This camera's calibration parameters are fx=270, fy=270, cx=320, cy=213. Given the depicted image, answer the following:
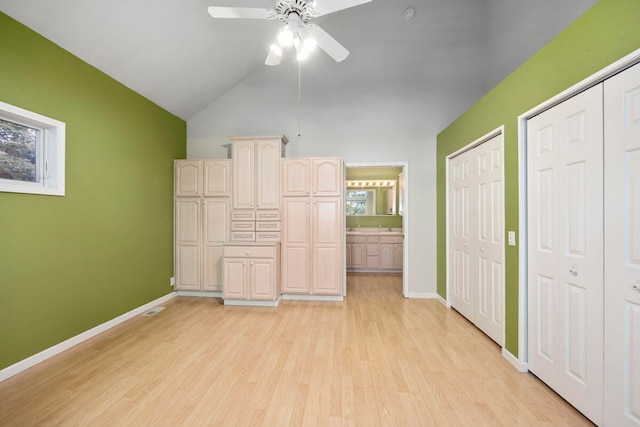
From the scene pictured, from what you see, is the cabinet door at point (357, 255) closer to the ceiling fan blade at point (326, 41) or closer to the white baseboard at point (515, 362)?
the white baseboard at point (515, 362)

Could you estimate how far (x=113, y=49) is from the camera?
283 cm

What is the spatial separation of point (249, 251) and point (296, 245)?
708 millimetres

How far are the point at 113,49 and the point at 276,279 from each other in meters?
3.26

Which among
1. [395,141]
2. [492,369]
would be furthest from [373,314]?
[395,141]

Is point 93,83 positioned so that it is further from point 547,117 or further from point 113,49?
point 547,117

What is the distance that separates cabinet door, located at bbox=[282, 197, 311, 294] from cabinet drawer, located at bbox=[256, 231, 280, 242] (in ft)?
0.35

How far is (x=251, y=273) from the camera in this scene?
3865 mm

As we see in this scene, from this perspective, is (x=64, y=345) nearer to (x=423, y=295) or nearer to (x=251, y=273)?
(x=251, y=273)

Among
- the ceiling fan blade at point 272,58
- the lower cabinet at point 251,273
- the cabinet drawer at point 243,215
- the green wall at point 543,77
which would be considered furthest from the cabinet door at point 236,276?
the green wall at point 543,77

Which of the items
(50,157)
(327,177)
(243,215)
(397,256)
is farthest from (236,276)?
(397,256)

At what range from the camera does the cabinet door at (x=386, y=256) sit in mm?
6141

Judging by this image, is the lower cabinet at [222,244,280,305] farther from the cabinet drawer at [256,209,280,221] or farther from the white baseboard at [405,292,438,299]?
the white baseboard at [405,292,438,299]

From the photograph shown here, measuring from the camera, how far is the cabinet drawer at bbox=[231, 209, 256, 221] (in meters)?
4.18

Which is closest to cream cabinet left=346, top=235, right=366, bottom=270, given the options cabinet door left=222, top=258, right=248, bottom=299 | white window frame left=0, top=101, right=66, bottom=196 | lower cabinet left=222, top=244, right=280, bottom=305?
lower cabinet left=222, top=244, right=280, bottom=305
